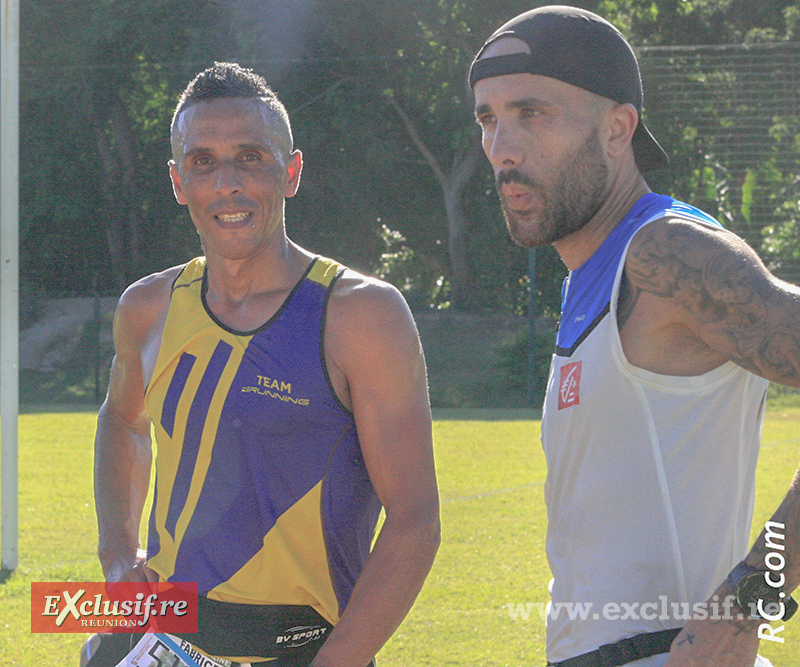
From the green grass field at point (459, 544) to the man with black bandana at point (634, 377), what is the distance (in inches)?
131

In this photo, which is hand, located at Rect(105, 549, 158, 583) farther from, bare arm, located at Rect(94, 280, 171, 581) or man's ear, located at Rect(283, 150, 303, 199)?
man's ear, located at Rect(283, 150, 303, 199)

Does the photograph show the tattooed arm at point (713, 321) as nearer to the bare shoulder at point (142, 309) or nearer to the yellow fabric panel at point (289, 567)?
the yellow fabric panel at point (289, 567)

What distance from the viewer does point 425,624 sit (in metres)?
5.99

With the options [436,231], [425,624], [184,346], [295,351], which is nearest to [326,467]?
[295,351]

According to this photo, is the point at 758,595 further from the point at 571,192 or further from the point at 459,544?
the point at 459,544

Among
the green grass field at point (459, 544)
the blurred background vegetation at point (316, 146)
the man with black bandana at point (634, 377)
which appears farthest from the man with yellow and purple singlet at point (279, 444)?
the blurred background vegetation at point (316, 146)

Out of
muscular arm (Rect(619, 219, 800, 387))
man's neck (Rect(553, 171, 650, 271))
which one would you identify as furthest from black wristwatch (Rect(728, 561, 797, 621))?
man's neck (Rect(553, 171, 650, 271))

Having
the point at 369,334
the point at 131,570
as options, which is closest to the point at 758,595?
the point at 369,334

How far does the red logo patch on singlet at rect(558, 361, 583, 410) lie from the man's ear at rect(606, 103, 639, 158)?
0.54 meters

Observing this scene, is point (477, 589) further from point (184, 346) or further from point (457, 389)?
point (457, 389)

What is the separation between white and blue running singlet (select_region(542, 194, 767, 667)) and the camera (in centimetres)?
211

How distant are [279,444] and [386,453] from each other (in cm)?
29

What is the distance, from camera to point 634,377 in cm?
209

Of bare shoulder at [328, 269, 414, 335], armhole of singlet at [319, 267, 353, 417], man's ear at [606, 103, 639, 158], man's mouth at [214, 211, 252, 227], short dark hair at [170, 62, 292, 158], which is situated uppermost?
short dark hair at [170, 62, 292, 158]
